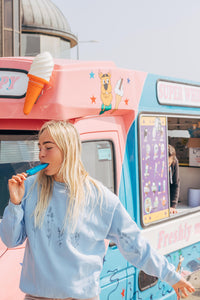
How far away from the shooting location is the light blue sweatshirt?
1859 mm

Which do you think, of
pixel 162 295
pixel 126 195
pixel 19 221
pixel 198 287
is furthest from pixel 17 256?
pixel 198 287

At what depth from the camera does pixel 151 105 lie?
13.0ft

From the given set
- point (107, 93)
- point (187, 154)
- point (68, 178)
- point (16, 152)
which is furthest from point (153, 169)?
point (187, 154)

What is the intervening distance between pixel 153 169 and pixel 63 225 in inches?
86.8

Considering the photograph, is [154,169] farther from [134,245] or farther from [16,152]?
[134,245]

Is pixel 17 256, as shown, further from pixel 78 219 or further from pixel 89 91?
pixel 89 91

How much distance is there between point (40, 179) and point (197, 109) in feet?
10.8

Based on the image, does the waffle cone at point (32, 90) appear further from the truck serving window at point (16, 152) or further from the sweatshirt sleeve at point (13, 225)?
the sweatshirt sleeve at point (13, 225)

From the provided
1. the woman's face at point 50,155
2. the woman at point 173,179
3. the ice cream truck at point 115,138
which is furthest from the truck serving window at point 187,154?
the woman's face at point 50,155

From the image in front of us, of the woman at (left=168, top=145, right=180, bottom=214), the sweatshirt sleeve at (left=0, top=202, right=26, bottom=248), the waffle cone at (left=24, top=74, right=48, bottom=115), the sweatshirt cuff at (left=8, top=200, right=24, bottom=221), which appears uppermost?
the waffle cone at (left=24, top=74, right=48, bottom=115)

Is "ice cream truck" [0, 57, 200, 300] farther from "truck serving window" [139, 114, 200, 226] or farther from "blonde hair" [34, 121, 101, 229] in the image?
"blonde hair" [34, 121, 101, 229]

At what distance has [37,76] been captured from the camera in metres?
2.82

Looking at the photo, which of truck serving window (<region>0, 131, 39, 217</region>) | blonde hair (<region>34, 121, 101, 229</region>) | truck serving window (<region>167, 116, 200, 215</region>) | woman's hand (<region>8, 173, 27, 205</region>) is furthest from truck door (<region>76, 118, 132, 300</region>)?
truck serving window (<region>167, 116, 200, 215</region>)

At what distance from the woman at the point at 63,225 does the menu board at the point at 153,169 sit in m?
1.77
